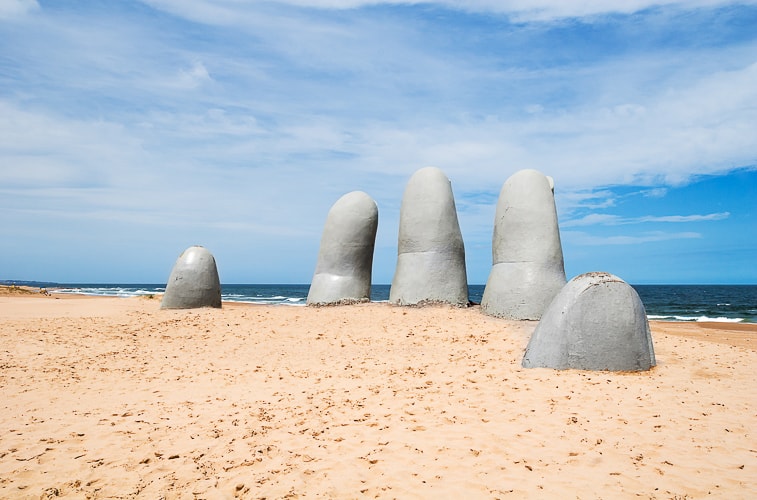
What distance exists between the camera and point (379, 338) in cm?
1010

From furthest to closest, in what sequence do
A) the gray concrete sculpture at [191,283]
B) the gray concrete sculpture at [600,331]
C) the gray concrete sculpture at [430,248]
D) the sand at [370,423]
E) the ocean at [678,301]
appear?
the ocean at [678,301] < the gray concrete sculpture at [191,283] < the gray concrete sculpture at [430,248] < the gray concrete sculpture at [600,331] < the sand at [370,423]

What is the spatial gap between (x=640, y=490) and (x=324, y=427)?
9.11 feet

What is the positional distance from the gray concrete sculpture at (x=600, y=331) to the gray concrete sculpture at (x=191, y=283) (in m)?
10.3

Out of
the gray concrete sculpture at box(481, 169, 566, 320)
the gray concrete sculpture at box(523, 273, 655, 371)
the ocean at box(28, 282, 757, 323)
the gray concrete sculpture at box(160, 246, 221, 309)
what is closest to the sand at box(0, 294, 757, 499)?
the gray concrete sculpture at box(523, 273, 655, 371)

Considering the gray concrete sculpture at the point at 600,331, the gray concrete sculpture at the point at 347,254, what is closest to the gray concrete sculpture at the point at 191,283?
the gray concrete sculpture at the point at 347,254

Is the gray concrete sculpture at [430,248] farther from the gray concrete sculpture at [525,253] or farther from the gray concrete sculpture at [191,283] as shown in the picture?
the gray concrete sculpture at [191,283]

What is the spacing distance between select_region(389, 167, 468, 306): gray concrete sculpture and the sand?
3261 millimetres

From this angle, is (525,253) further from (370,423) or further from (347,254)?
(370,423)

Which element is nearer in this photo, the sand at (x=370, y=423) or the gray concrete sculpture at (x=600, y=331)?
the sand at (x=370, y=423)

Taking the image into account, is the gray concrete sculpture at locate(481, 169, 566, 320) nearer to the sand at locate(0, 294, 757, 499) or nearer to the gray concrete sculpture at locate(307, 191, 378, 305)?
the sand at locate(0, 294, 757, 499)

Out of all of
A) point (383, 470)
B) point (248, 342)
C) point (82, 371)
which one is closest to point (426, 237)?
point (248, 342)

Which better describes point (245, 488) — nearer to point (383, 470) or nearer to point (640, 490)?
point (383, 470)

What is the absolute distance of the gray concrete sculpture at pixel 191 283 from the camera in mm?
14695

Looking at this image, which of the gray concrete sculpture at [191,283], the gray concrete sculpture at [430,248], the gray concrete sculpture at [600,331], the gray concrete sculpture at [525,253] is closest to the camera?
the gray concrete sculpture at [600,331]
